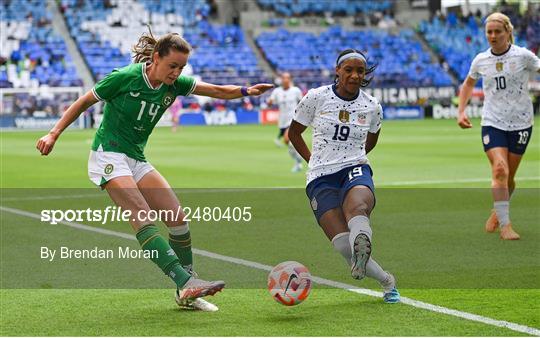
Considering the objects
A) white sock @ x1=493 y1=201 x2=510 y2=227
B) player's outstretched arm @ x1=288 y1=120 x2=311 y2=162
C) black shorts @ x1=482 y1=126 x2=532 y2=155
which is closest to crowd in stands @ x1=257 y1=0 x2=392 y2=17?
black shorts @ x1=482 y1=126 x2=532 y2=155

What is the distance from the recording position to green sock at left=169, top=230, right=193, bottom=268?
8555 millimetres

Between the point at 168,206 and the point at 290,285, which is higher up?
the point at 168,206

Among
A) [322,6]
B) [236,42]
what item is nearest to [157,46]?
[236,42]

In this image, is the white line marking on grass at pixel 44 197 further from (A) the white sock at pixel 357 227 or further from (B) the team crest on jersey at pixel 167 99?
(A) the white sock at pixel 357 227

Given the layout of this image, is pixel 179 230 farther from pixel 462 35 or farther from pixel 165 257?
pixel 462 35

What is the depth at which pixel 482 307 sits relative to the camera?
26.2 feet

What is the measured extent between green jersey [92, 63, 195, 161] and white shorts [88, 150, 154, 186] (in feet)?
0.16

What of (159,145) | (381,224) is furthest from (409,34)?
(381,224)

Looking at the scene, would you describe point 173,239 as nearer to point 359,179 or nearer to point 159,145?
point 359,179

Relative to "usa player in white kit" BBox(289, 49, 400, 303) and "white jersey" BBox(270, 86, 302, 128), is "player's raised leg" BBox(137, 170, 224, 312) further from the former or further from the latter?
"white jersey" BBox(270, 86, 302, 128)

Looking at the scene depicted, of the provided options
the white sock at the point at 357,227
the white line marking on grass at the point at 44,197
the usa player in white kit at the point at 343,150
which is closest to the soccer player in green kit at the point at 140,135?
the usa player in white kit at the point at 343,150

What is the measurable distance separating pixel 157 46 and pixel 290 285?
7.13 feet

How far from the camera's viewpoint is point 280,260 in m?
10.8

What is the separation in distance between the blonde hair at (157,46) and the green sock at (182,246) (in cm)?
150
